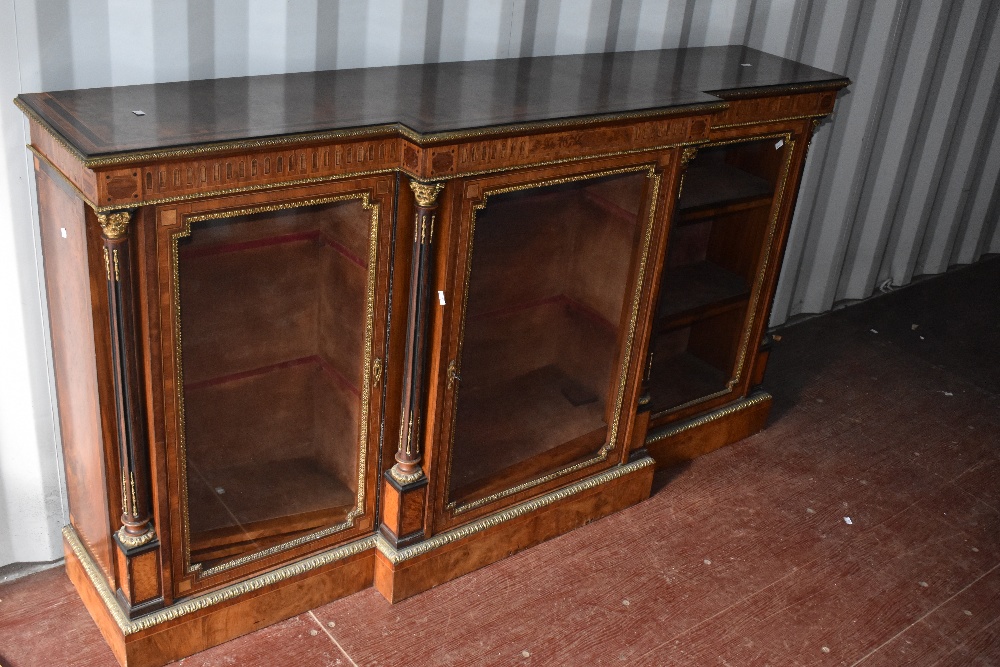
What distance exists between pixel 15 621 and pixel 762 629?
2.07m

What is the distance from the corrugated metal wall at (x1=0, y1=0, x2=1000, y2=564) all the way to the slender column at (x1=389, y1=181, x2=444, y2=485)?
58 cm

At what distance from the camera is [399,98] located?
2.59m

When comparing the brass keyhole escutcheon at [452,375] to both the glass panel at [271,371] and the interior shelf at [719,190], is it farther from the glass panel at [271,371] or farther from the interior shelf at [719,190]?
the interior shelf at [719,190]

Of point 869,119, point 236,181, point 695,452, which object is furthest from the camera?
point 869,119

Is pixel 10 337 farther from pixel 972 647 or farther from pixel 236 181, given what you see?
pixel 972 647

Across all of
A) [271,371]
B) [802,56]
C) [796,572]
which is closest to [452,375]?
[271,371]

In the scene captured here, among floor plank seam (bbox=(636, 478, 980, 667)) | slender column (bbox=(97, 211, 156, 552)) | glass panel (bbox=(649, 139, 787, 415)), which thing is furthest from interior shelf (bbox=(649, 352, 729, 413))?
slender column (bbox=(97, 211, 156, 552))

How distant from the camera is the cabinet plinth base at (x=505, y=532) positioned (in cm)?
296

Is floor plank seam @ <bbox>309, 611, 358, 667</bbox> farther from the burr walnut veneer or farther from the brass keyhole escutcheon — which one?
the brass keyhole escutcheon

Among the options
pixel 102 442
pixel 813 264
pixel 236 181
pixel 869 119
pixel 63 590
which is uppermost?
pixel 236 181

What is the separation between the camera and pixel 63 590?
2.90 metres

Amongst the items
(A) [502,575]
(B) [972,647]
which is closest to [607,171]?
(A) [502,575]

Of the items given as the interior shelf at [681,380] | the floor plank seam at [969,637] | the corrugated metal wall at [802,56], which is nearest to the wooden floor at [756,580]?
the floor plank seam at [969,637]

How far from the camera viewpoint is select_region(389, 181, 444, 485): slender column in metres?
2.52
